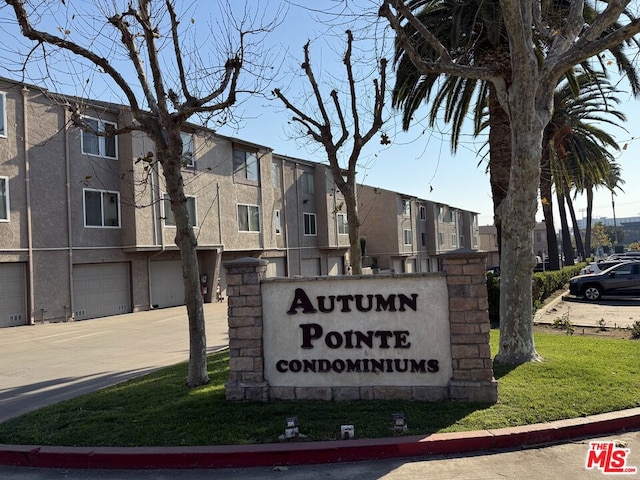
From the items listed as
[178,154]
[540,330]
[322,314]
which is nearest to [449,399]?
[322,314]

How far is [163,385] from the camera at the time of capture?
8.23 m

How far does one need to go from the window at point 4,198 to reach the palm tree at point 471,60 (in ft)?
47.2

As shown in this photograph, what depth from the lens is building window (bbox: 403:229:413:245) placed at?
50147 mm

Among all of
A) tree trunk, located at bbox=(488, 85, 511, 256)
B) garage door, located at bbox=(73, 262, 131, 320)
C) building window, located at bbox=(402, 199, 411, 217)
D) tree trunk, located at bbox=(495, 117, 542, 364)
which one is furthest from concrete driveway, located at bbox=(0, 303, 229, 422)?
building window, located at bbox=(402, 199, 411, 217)

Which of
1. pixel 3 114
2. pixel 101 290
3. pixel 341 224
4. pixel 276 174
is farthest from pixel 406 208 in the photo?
pixel 3 114

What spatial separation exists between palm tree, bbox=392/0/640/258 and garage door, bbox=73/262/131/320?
49.2 feet

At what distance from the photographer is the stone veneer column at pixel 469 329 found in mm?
6605

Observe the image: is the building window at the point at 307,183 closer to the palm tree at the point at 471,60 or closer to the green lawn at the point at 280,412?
the palm tree at the point at 471,60

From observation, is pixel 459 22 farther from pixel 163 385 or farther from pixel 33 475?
pixel 33 475

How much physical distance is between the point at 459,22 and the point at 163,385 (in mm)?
10275

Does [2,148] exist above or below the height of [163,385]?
above

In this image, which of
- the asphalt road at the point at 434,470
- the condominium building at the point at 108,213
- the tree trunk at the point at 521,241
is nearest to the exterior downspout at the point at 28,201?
the condominium building at the point at 108,213

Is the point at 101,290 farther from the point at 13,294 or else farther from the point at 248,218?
the point at 248,218

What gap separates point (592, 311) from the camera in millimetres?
18906
